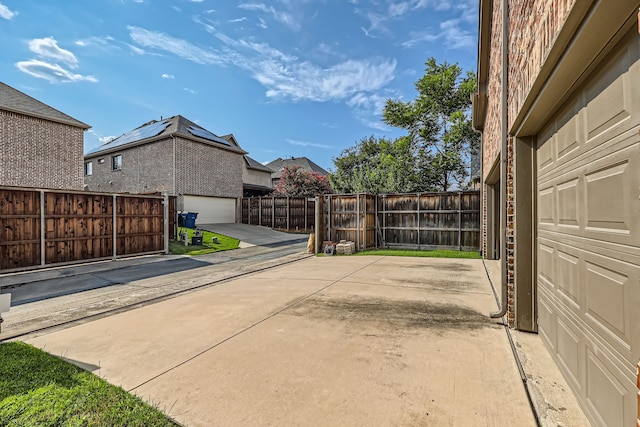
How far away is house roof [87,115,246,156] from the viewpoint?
20.5 metres

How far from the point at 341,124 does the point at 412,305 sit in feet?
75.5

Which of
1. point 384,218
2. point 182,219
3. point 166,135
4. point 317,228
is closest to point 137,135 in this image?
point 166,135

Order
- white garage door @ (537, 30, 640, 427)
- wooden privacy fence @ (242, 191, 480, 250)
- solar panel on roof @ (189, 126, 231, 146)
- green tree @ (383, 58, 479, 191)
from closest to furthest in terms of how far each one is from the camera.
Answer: white garage door @ (537, 30, 640, 427), wooden privacy fence @ (242, 191, 480, 250), green tree @ (383, 58, 479, 191), solar panel on roof @ (189, 126, 231, 146)

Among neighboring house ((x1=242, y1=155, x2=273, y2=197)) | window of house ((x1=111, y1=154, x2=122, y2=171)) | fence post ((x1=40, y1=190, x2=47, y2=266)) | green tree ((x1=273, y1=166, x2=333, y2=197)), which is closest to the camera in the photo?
fence post ((x1=40, y1=190, x2=47, y2=266))

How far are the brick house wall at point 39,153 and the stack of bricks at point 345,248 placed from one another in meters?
15.6

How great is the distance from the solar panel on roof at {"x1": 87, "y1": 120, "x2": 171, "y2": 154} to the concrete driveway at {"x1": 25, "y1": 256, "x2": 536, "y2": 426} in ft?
66.9

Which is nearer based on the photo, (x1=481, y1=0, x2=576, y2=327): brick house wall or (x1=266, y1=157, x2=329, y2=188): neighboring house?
(x1=481, y1=0, x2=576, y2=327): brick house wall

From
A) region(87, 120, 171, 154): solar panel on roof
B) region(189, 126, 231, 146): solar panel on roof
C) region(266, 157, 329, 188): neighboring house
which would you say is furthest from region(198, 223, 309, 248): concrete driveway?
region(266, 157, 329, 188): neighboring house

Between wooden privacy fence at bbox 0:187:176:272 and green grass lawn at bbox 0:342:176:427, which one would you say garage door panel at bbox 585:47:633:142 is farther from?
wooden privacy fence at bbox 0:187:176:272

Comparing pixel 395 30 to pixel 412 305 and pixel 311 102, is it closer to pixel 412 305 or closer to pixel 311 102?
pixel 311 102

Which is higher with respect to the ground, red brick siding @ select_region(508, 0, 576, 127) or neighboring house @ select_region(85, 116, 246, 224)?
neighboring house @ select_region(85, 116, 246, 224)

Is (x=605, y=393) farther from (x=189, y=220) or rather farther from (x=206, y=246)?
(x=189, y=220)

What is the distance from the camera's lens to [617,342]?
5.20 feet

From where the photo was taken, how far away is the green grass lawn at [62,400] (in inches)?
77.2
